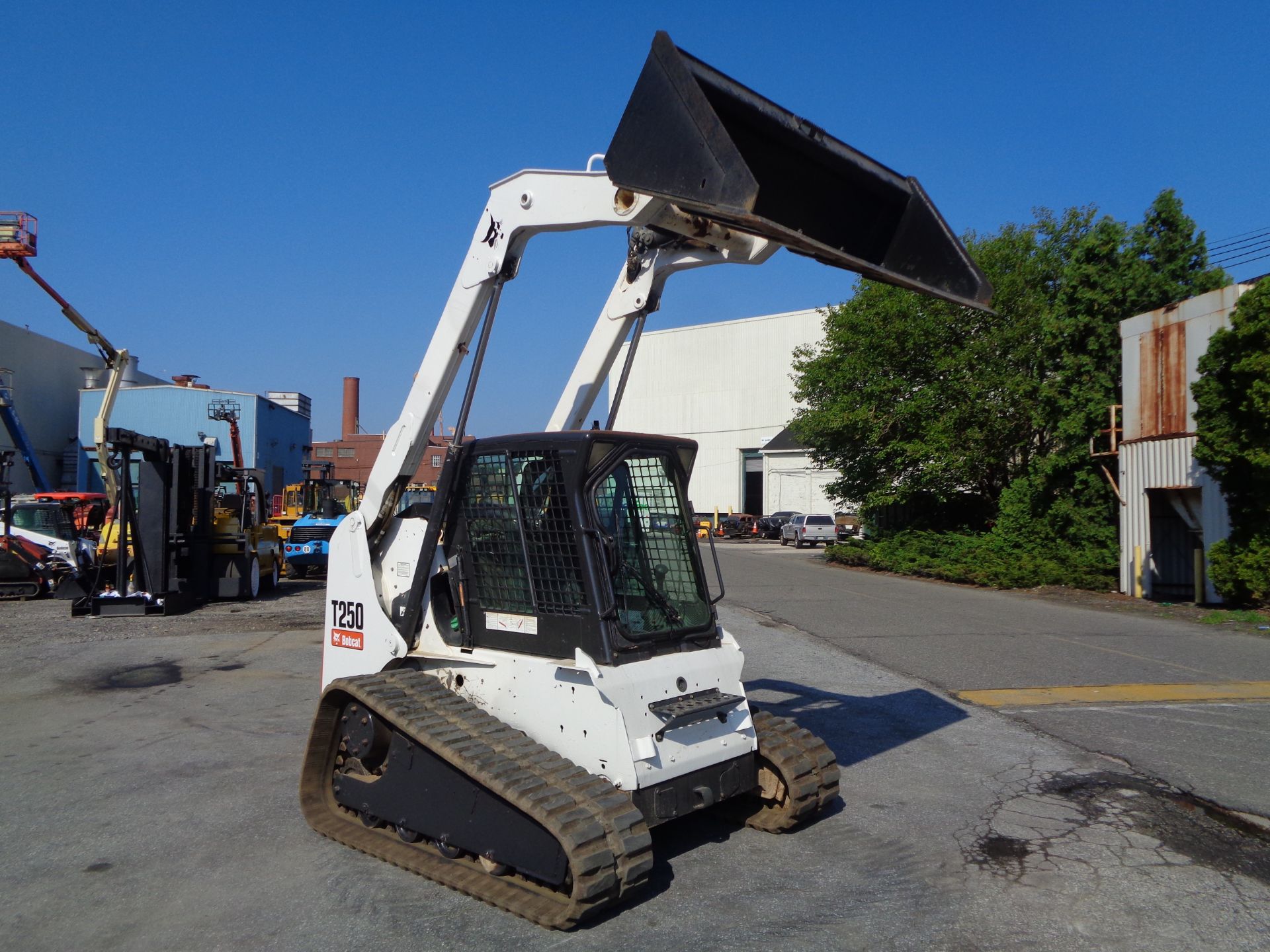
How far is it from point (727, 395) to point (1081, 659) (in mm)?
52536

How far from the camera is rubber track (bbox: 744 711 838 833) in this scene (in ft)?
17.9

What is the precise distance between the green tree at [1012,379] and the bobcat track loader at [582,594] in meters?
18.6

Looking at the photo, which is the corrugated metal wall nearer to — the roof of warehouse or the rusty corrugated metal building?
the rusty corrugated metal building

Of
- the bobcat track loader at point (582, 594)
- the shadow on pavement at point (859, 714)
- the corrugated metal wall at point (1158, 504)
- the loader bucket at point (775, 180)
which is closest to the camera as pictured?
the loader bucket at point (775, 180)

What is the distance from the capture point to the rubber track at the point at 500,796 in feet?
13.9

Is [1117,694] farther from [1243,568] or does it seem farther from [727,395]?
[727,395]

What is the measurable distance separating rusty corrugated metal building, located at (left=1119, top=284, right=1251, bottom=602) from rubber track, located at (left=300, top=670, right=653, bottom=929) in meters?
15.9

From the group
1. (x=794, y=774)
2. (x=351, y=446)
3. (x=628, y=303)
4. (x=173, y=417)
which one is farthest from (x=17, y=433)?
(x=794, y=774)

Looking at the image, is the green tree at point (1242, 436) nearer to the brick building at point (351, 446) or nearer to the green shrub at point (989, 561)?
the green shrub at point (989, 561)

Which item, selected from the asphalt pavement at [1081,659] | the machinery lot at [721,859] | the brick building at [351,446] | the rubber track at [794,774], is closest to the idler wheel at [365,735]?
the machinery lot at [721,859]

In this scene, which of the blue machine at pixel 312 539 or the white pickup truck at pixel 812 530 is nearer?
the blue machine at pixel 312 539

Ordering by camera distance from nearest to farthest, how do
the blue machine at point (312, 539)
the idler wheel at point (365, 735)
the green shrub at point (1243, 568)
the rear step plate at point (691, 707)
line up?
1. the rear step plate at point (691, 707)
2. the idler wheel at point (365, 735)
3. the green shrub at point (1243, 568)
4. the blue machine at point (312, 539)

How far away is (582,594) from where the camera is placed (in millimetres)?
5004

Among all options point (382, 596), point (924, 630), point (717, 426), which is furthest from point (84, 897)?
point (717, 426)
